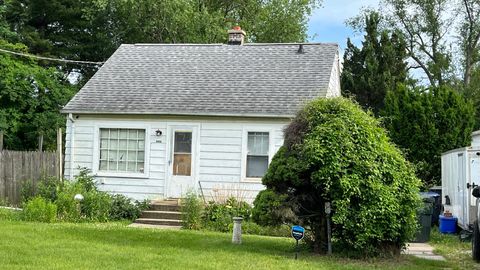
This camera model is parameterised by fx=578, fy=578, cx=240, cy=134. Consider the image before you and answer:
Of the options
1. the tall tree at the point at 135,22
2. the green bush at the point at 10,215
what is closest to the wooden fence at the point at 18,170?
the green bush at the point at 10,215

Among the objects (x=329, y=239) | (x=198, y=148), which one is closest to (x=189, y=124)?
(x=198, y=148)

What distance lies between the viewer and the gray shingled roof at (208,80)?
53.0 ft

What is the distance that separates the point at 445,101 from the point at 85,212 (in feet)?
39.7

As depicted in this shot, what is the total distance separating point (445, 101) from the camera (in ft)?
63.2

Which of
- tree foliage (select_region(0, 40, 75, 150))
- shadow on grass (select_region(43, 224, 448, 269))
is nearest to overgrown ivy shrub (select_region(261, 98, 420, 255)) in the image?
shadow on grass (select_region(43, 224, 448, 269))

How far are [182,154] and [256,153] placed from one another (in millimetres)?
2134

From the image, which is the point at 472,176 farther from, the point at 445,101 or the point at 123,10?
the point at 123,10

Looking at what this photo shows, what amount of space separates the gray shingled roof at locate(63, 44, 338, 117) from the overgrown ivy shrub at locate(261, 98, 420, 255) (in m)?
5.41

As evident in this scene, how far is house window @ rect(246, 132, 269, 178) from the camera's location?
15.7 m

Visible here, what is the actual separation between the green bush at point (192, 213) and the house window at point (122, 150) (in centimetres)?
280

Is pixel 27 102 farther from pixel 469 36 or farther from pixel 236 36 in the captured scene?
pixel 469 36

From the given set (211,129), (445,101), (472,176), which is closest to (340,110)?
(472,176)

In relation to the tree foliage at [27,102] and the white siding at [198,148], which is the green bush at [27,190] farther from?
the tree foliage at [27,102]

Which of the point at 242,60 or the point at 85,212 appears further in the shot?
the point at 242,60
